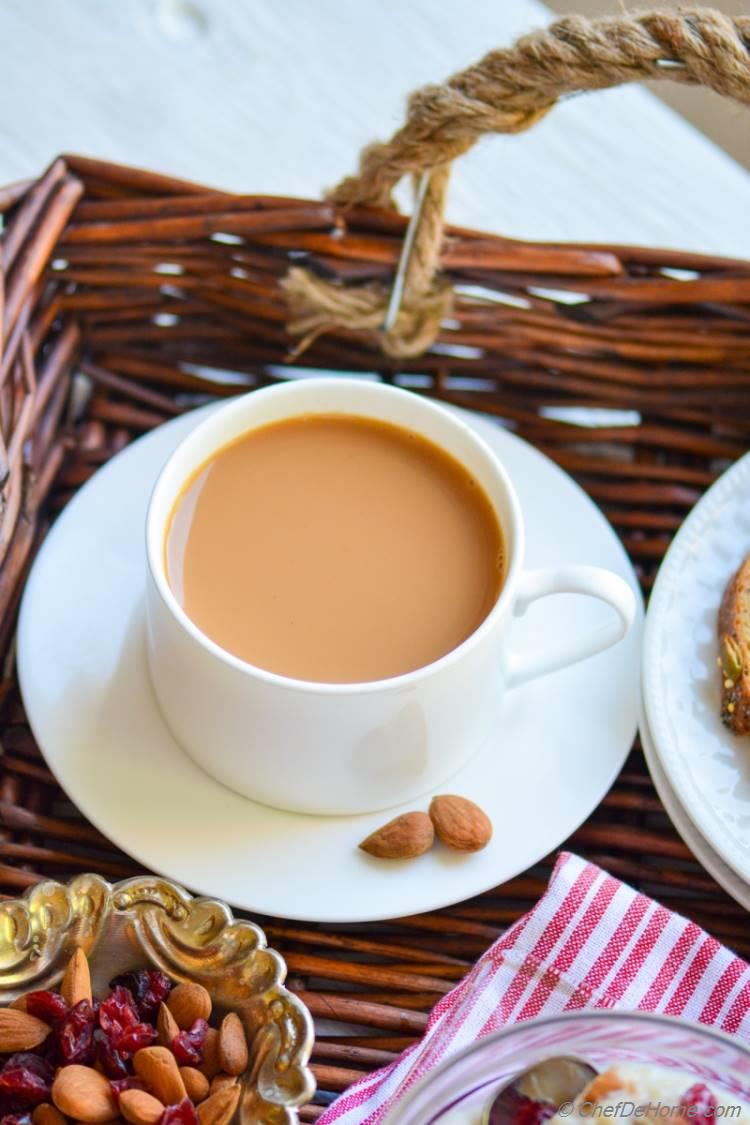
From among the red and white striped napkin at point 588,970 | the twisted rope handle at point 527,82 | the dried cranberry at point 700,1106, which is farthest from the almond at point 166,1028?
the twisted rope handle at point 527,82

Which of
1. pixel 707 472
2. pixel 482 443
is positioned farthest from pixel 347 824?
pixel 707 472

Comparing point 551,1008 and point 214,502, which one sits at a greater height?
point 214,502

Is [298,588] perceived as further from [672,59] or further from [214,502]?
[672,59]

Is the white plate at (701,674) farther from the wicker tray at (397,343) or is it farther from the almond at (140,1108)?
the almond at (140,1108)

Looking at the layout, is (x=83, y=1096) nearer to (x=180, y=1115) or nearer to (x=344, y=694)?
(x=180, y=1115)

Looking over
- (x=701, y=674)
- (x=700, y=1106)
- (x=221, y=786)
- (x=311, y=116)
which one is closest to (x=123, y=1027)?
(x=221, y=786)
